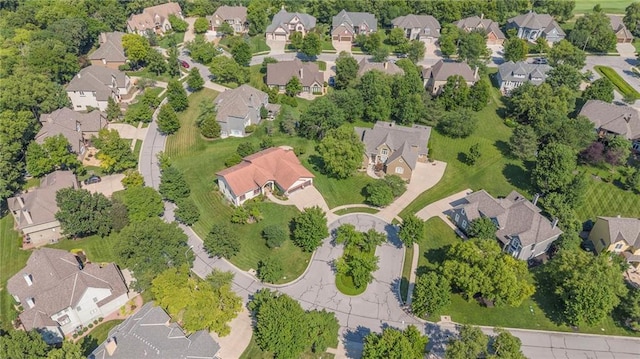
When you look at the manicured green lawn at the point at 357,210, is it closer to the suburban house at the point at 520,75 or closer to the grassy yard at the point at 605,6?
the suburban house at the point at 520,75

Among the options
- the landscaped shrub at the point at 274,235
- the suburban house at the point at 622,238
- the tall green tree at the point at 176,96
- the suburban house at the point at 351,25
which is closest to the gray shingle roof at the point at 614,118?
the suburban house at the point at 622,238

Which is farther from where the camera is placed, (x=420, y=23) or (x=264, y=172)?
(x=420, y=23)

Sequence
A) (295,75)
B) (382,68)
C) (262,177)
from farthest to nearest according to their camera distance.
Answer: (382,68) < (295,75) < (262,177)

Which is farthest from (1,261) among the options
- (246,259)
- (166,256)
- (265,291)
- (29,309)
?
(265,291)

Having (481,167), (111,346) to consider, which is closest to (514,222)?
(481,167)

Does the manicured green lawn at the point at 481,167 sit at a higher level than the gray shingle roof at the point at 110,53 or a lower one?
lower

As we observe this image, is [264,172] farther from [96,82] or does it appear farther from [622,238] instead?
[622,238]

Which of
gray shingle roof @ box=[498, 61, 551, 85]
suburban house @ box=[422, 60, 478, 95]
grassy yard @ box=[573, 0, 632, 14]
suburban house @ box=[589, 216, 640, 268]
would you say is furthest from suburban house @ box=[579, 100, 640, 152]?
grassy yard @ box=[573, 0, 632, 14]
